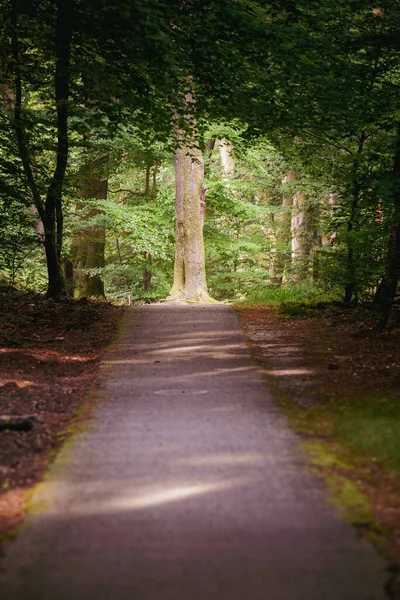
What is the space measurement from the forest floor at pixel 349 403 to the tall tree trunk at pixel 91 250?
10.7 m

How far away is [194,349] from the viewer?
995 cm

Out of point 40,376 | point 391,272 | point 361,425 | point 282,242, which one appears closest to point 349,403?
point 361,425

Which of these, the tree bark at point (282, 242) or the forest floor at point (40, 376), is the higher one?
the tree bark at point (282, 242)

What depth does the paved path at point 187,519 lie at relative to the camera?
3209 mm

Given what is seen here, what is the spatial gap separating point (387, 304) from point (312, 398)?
4.91 m

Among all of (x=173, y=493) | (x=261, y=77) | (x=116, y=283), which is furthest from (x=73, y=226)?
(x=173, y=493)

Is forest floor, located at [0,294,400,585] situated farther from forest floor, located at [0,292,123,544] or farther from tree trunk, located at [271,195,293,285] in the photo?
tree trunk, located at [271,195,293,285]

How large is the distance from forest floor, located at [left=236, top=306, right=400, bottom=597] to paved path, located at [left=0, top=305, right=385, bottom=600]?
21 centimetres

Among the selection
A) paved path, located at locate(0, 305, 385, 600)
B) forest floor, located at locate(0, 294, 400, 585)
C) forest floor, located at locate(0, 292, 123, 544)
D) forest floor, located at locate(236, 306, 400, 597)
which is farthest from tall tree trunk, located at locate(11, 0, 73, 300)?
paved path, located at locate(0, 305, 385, 600)

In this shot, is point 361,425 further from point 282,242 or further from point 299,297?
point 282,242

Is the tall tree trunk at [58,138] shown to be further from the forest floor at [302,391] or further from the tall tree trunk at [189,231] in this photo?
the tall tree trunk at [189,231]

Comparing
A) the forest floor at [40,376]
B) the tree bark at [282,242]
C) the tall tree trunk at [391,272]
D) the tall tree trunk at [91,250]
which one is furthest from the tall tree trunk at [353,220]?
the tree bark at [282,242]

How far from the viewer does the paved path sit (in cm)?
321

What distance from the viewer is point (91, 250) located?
23.0 m
